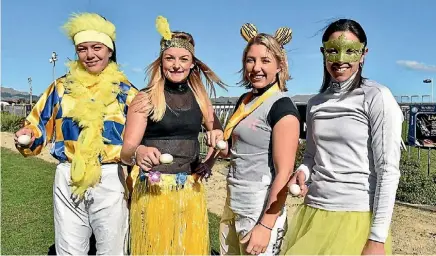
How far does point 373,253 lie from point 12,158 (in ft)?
36.9

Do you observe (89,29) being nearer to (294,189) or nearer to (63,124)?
(63,124)

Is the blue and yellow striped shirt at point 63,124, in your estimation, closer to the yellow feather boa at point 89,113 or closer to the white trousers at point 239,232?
the yellow feather boa at point 89,113

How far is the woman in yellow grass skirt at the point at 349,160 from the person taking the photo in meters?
1.94

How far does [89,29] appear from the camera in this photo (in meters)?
2.91

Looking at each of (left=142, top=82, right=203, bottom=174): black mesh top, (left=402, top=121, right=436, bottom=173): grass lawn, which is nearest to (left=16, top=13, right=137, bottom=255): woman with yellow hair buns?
(left=142, top=82, right=203, bottom=174): black mesh top

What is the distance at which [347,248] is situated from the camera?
80.9 inches

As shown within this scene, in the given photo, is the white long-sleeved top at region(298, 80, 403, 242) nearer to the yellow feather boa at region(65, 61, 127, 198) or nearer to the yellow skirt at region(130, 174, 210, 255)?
the yellow skirt at region(130, 174, 210, 255)

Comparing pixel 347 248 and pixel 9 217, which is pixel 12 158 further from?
pixel 347 248

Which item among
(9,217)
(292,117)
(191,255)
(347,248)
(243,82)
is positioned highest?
(243,82)

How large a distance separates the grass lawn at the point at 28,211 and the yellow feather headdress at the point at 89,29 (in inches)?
101

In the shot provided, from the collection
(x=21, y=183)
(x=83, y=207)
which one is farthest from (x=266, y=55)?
(x=21, y=183)

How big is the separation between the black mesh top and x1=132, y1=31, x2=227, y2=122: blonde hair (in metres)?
0.04

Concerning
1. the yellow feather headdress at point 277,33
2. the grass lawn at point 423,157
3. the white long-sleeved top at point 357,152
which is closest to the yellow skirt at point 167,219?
the white long-sleeved top at point 357,152

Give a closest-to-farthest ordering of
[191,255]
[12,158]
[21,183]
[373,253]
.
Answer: [373,253], [191,255], [21,183], [12,158]
